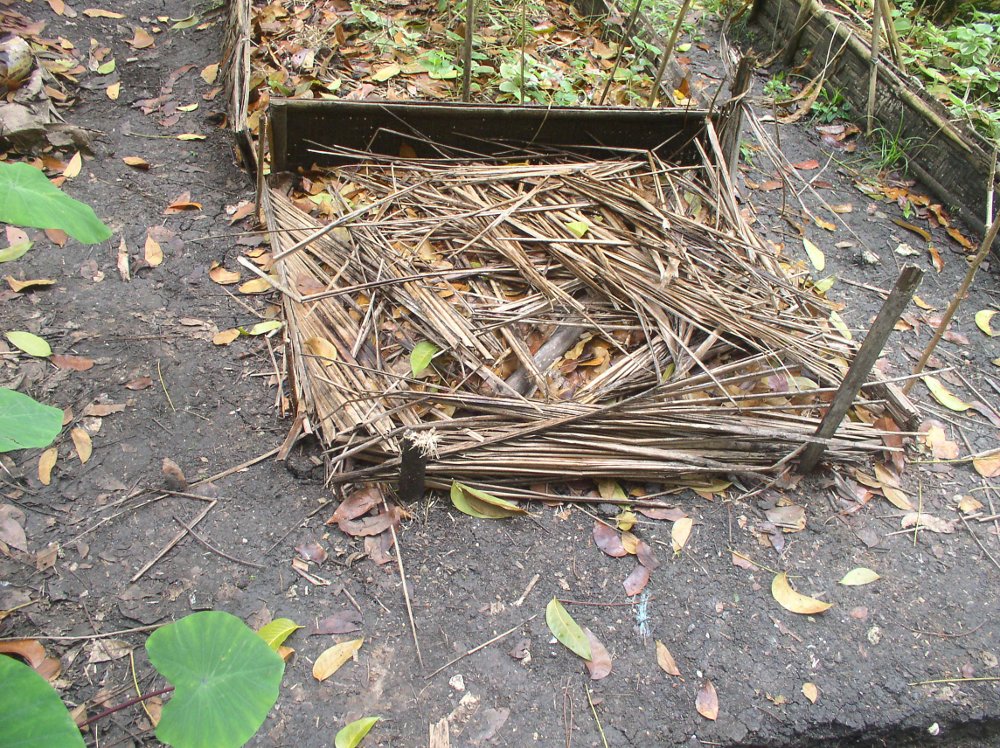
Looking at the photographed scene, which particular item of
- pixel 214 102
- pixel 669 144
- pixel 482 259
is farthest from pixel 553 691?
pixel 214 102

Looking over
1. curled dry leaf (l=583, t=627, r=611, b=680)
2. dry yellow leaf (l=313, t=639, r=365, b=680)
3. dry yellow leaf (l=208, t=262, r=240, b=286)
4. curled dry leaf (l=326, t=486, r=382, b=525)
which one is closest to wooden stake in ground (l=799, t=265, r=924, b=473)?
curled dry leaf (l=583, t=627, r=611, b=680)

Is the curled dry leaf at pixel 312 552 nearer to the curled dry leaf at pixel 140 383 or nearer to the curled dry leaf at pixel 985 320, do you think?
the curled dry leaf at pixel 140 383

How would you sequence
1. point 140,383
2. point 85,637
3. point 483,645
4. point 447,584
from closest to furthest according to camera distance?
point 85,637 < point 483,645 < point 447,584 < point 140,383

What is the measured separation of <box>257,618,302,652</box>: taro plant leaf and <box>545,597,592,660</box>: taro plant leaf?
65 centimetres

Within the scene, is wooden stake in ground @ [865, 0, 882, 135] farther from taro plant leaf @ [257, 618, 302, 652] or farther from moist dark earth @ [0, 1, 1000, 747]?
taro plant leaf @ [257, 618, 302, 652]

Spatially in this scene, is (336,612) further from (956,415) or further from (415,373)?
(956,415)

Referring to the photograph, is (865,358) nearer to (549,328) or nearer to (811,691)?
(811,691)

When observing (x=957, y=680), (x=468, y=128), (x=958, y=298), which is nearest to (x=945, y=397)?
(x=958, y=298)

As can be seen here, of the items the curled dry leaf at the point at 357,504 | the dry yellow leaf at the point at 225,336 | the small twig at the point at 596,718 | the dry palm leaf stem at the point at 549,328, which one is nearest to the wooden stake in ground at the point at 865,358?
the dry palm leaf stem at the point at 549,328

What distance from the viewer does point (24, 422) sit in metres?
1.49

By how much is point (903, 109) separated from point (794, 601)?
277 cm

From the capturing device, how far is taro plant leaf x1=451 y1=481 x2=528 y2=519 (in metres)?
2.13

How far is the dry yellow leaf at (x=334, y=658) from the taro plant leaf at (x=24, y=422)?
0.81 meters

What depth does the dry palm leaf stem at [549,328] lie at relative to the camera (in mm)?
2227
